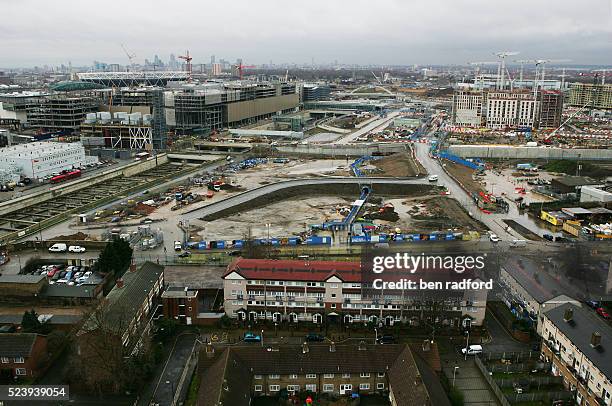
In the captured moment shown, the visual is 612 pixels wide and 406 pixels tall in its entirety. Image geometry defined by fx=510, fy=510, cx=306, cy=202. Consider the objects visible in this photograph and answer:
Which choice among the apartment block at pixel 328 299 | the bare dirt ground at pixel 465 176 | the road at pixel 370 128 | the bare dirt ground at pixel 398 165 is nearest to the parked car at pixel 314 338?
the apartment block at pixel 328 299

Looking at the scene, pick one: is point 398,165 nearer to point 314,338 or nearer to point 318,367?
point 314,338

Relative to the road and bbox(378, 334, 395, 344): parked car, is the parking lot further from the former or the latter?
the road

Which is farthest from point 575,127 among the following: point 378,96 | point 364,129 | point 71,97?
point 71,97

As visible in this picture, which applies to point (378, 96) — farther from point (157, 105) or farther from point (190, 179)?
point (190, 179)

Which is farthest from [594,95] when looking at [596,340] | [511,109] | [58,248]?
[58,248]

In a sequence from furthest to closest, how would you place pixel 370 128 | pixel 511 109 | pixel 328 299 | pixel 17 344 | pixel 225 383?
pixel 370 128
pixel 511 109
pixel 328 299
pixel 17 344
pixel 225 383
